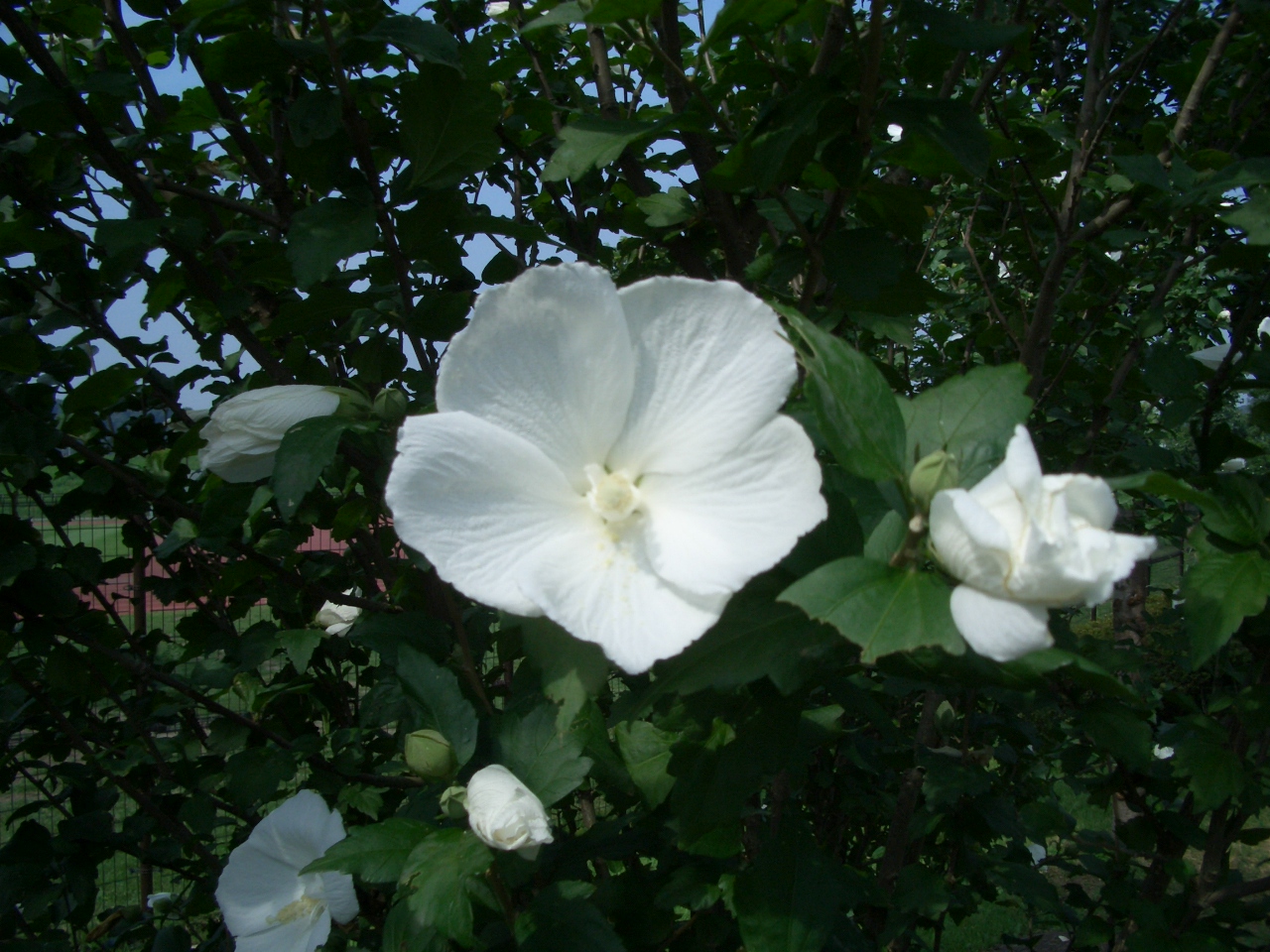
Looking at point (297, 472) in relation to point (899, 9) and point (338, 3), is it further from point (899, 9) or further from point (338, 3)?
point (899, 9)

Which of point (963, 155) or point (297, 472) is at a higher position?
point (963, 155)

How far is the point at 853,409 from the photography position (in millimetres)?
888

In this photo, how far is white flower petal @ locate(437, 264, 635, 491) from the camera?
0.92m

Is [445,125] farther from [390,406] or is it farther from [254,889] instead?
[254,889]

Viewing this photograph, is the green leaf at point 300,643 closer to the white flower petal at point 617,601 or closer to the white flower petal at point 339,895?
the white flower petal at point 339,895

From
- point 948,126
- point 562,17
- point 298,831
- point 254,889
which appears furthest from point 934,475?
point 254,889

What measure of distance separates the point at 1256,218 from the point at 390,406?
4.59 ft

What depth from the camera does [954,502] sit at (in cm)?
76

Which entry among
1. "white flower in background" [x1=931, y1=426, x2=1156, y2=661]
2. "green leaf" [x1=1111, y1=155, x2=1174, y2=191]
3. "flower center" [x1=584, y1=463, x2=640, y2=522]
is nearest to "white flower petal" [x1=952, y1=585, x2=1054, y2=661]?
"white flower in background" [x1=931, y1=426, x2=1156, y2=661]

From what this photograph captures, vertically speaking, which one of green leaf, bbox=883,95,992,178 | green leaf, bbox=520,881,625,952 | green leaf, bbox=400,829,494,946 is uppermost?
green leaf, bbox=883,95,992,178

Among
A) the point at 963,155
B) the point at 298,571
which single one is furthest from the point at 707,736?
the point at 298,571

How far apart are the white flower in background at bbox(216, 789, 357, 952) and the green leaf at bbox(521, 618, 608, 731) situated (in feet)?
2.78

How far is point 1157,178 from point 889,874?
5.00ft

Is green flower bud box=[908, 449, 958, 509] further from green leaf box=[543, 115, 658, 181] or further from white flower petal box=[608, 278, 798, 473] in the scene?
green leaf box=[543, 115, 658, 181]
